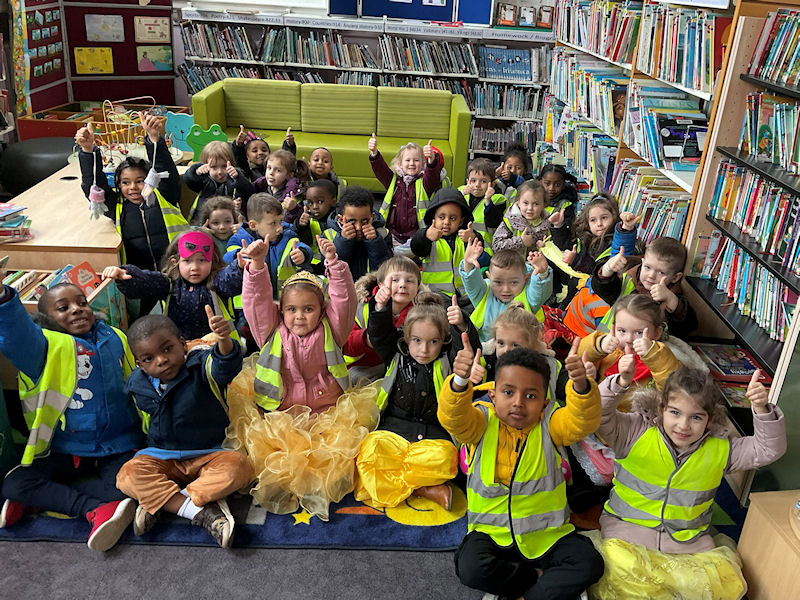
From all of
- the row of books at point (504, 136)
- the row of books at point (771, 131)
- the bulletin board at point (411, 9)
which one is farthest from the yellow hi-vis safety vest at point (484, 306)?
the bulletin board at point (411, 9)

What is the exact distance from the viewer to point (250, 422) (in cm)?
277

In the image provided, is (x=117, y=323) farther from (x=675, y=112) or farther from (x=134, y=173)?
(x=675, y=112)

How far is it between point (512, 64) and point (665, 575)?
5.92 m

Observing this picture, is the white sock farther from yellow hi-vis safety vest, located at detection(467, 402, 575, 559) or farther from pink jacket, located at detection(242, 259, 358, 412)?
yellow hi-vis safety vest, located at detection(467, 402, 575, 559)

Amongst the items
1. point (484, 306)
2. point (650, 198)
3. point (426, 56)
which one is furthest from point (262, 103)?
point (484, 306)

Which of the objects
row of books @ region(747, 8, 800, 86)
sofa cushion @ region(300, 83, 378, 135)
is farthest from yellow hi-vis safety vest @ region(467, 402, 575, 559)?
sofa cushion @ region(300, 83, 378, 135)

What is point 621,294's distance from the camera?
3.35 m

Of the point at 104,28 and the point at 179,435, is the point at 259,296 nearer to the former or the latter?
the point at 179,435

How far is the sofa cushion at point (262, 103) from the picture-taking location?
6.43 m

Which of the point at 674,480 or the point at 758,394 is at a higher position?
the point at 758,394

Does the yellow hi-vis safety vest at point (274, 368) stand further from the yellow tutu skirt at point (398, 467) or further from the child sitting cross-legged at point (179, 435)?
the yellow tutu skirt at point (398, 467)

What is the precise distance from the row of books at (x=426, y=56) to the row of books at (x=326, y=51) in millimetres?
194

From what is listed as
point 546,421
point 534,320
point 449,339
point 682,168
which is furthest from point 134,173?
point 682,168

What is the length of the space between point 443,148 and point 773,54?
3.51 meters
